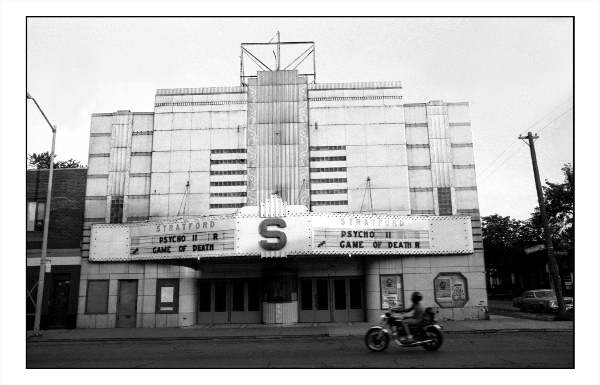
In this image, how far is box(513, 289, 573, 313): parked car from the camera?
31750 millimetres

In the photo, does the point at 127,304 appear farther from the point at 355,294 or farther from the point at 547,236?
the point at 547,236

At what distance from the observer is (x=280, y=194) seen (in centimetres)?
2398

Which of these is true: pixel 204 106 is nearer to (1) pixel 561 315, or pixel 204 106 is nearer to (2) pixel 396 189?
(2) pixel 396 189

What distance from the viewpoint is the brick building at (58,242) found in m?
24.0

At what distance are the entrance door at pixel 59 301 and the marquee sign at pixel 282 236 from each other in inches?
86.2

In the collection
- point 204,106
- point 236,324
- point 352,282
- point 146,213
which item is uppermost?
point 204,106

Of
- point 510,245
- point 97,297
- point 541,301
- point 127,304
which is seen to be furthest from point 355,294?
point 510,245

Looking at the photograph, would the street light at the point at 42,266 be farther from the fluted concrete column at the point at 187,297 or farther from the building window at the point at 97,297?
the fluted concrete column at the point at 187,297

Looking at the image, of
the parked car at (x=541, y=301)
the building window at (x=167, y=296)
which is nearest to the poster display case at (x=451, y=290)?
the parked car at (x=541, y=301)

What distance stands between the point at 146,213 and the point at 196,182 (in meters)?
3.11

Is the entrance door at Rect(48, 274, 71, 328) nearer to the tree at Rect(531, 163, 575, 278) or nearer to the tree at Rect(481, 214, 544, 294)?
the tree at Rect(531, 163, 575, 278)

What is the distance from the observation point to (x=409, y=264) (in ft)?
A: 77.6

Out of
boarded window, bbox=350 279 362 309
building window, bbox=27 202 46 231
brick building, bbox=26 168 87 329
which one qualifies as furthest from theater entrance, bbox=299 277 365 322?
building window, bbox=27 202 46 231

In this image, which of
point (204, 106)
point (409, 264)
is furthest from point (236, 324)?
point (204, 106)
